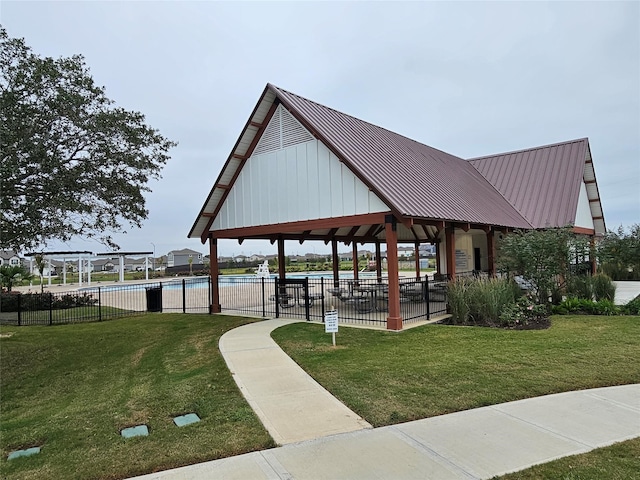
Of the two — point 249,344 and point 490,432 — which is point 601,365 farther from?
point 249,344

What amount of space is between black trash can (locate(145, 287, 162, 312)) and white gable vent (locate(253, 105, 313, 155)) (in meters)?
8.19

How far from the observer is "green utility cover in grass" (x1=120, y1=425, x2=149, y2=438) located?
17.0 feet

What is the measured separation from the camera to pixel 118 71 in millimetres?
14945

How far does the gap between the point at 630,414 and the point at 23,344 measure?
14241mm

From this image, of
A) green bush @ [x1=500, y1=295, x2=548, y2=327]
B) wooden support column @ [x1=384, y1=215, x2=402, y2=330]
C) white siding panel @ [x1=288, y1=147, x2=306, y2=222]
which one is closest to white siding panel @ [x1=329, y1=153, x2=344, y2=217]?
white siding panel @ [x1=288, y1=147, x2=306, y2=222]

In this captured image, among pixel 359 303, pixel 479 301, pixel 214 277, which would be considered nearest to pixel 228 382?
pixel 479 301

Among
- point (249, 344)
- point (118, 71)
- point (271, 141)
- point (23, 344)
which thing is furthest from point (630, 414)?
point (118, 71)

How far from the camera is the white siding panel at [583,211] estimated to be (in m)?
24.1

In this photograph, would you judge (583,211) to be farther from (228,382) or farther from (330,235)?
(228,382)

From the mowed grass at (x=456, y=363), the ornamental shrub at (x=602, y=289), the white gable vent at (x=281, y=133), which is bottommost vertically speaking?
the mowed grass at (x=456, y=363)

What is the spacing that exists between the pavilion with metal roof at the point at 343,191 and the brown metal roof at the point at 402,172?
6cm

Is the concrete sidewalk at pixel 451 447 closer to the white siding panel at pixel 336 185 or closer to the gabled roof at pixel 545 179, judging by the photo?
the white siding panel at pixel 336 185

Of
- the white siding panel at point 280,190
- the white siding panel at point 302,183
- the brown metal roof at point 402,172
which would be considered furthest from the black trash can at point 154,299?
the brown metal roof at point 402,172

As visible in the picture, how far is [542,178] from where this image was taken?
23.8 meters
